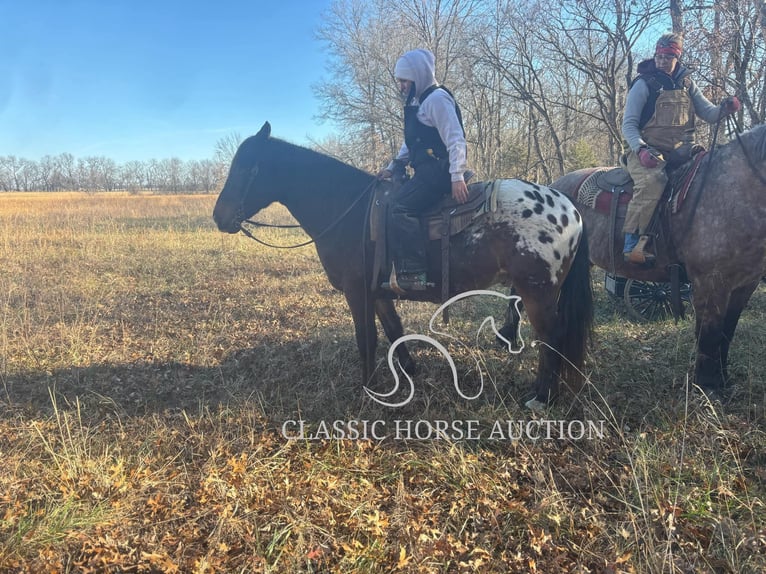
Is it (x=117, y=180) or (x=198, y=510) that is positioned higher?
(x=117, y=180)

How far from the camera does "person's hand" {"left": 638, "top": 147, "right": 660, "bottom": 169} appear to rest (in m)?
3.75

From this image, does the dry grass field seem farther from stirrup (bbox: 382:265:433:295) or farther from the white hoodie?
the white hoodie

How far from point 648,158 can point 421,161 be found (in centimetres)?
208

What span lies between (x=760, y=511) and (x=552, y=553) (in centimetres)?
128

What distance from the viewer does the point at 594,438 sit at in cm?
305

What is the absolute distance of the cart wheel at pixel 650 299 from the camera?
5.70 m

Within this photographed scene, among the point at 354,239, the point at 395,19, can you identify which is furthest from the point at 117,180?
the point at 354,239

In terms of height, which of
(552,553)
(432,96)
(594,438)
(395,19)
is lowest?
(552,553)

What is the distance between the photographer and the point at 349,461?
2965mm

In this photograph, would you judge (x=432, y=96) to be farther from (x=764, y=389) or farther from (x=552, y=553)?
(x=764, y=389)

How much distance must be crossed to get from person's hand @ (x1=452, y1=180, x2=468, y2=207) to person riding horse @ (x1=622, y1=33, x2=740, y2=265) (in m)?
1.71

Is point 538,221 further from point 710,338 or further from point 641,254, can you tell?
point 710,338

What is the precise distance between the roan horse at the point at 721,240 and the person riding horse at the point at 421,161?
2.01m

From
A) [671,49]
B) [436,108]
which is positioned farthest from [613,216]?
[436,108]
